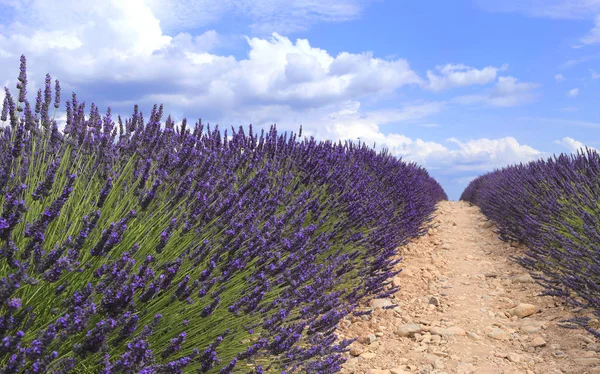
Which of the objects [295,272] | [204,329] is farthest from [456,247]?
[204,329]

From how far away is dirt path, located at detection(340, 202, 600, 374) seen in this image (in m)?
3.30

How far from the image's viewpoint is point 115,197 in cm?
237

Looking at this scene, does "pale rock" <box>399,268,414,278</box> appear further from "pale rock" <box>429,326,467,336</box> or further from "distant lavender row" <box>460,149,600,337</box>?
"pale rock" <box>429,326,467,336</box>

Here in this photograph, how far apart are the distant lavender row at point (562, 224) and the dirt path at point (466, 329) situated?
0.23 m

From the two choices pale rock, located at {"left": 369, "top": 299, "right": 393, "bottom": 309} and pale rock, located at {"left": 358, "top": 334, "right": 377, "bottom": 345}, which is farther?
pale rock, located at {"left": 369, "top": 299, "right": 393, "bottom": 309}

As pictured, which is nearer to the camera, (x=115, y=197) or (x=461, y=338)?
(x=115, y=197)

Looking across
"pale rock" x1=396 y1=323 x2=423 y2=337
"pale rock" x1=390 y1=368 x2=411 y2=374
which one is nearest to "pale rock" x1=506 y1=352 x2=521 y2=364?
"pale rock" x1=396 y1=323 x2=423 y2=337

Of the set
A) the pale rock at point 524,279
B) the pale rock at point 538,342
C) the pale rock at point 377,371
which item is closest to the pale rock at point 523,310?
the pale rock at point 538,342

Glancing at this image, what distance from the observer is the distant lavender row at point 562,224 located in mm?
3891

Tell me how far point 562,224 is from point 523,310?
3.55 feet

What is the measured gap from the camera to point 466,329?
397 centimetres

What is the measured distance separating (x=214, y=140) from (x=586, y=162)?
539 cm

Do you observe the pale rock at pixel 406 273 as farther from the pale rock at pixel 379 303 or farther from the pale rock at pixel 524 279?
the pale rock at pixel 524 279

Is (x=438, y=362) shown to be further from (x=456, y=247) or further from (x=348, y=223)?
(x=456, y=247)
